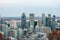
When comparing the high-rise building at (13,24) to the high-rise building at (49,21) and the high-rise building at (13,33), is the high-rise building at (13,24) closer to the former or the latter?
the high-rise building at (13,33)

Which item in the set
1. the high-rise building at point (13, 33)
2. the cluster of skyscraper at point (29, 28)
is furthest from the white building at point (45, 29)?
the high-rise building at point (13, 33)

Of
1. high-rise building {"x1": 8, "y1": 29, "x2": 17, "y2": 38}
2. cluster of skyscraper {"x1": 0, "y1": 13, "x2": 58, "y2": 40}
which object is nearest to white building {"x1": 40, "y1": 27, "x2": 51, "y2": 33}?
cluster of skyscraper {"x1": 0, "y1": 13, "x2": 58, "y2": 40}

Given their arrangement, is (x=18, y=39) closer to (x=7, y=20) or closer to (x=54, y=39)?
(x=7, y=20)

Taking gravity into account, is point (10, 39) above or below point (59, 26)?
below

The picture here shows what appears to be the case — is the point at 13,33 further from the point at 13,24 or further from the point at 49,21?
the point at 49,21

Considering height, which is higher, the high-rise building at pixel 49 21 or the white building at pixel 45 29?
the high-rise building at pixel 49 21

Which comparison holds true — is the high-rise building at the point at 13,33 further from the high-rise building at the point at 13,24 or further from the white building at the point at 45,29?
the white building at the point at 45,29

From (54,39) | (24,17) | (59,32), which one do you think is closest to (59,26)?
(59,32)

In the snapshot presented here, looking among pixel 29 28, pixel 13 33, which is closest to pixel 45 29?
pixel 29 28
